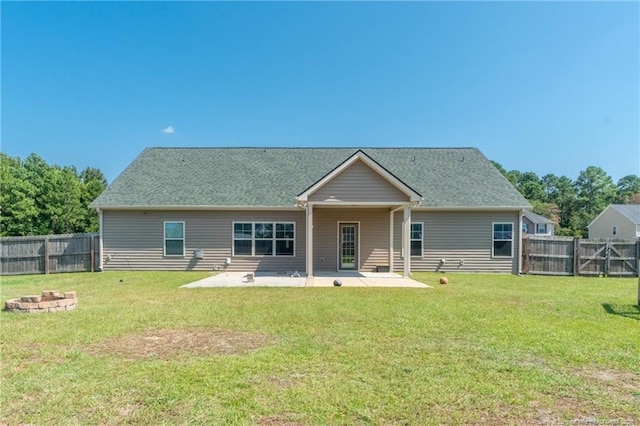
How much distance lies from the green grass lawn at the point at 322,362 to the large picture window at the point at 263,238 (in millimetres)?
6450

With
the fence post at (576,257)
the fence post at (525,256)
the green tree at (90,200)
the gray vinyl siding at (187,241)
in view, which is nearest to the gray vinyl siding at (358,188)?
the gray vinyl siding at (187,241)

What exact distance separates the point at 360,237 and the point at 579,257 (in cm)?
980

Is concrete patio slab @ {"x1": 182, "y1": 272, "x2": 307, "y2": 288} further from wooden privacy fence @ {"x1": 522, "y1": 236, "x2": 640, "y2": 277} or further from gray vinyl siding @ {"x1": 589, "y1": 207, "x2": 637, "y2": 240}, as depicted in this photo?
gray vinyl siding @ {"x1": 589, "y1": 207, "x2": 637, "y2": 240}

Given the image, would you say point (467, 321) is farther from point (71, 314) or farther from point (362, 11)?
point (362, 11)

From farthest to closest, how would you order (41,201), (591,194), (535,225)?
(591,194) → (535,225) → (41,201)

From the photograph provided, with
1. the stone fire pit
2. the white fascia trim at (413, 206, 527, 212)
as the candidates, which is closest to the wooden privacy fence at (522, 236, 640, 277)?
the white fascia trim at (413, 206, 527, 212)

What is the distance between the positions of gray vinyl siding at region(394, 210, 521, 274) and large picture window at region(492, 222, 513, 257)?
183mm

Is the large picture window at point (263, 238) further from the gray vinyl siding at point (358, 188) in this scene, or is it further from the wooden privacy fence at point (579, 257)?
the wooden privacy fence at point (579, 257)

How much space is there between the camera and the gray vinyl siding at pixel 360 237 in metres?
15.0

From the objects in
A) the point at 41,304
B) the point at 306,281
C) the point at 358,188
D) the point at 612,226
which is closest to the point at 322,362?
the point at 41,304

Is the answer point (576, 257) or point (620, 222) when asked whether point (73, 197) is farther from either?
point (620, 222)

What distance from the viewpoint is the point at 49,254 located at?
14.5m

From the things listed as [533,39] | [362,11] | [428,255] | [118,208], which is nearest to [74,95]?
[118,208]

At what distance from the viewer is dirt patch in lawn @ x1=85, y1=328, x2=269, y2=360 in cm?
466
